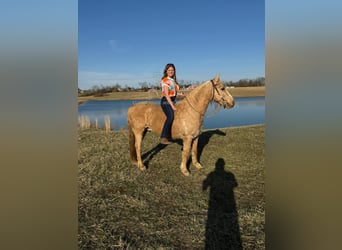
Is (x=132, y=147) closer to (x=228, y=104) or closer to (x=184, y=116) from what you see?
(x=184, y=116)

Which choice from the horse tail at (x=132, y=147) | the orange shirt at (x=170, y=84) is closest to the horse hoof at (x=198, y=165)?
the horse tail at (x=132, y=147)

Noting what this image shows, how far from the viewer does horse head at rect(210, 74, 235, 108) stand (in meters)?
5.08

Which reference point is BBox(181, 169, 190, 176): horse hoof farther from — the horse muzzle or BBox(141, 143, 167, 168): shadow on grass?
the horse muzzle

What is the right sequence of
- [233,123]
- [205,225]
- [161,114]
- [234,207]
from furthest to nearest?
1. [233,123]
2. [161,114]
3. [234,207]
4. [205,225]

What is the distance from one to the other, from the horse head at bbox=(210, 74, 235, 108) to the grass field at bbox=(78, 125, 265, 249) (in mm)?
1536

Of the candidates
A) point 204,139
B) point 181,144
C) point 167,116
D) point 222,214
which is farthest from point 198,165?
point 204,139

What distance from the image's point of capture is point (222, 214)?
3.62 m

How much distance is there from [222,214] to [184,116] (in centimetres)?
231

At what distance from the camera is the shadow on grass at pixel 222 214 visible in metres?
2.94
